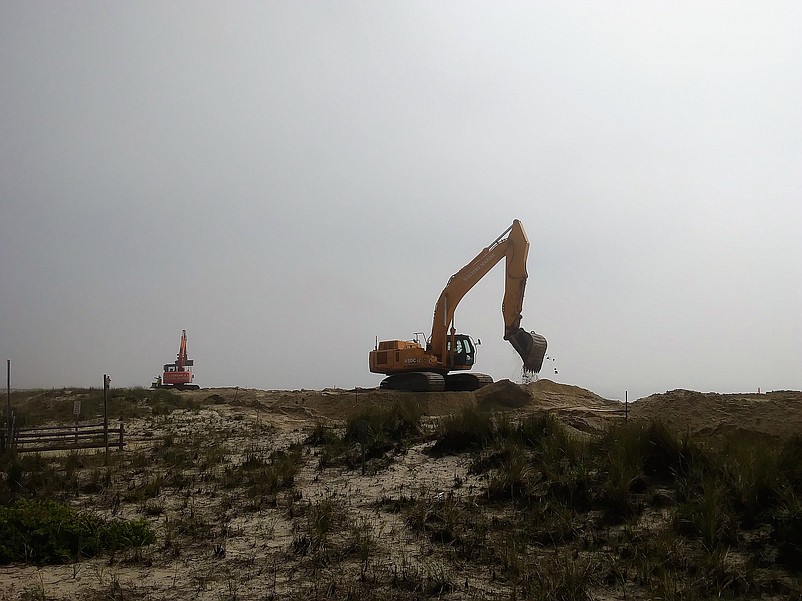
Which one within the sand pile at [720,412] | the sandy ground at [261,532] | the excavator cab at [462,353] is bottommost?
the sandy ground at [261,532]

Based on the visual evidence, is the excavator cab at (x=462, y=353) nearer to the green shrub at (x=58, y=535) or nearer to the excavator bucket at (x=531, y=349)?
the excavator bucket at (x=531, y=349)

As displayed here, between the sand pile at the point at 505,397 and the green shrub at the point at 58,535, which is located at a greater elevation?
the sand pile at the point at 505,397

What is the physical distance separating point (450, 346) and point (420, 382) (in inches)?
109

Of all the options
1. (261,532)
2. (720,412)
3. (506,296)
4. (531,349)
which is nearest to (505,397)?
(531,349)

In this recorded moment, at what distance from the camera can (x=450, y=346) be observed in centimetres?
3094

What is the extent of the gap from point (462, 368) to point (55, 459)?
19.7 m

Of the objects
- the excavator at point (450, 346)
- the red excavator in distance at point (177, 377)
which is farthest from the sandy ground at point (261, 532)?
the red excavator in distance at point (177, 377)

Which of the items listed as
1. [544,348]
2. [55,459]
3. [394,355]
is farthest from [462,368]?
[55,459]

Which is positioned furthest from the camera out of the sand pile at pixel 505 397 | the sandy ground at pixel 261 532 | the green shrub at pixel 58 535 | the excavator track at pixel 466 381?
the excavator track at pixel 466 381

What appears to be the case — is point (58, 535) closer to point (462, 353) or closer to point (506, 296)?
point (506, 296)

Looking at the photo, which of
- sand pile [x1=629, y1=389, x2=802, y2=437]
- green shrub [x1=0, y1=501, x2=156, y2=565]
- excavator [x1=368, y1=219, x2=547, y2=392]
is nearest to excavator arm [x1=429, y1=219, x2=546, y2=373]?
excavator [x1=368, y1=219, x2=547, y2=392]

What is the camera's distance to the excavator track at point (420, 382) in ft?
95.2

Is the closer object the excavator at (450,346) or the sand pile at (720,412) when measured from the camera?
the sand pile at (720,412)

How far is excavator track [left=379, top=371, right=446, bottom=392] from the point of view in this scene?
95.2 feet
